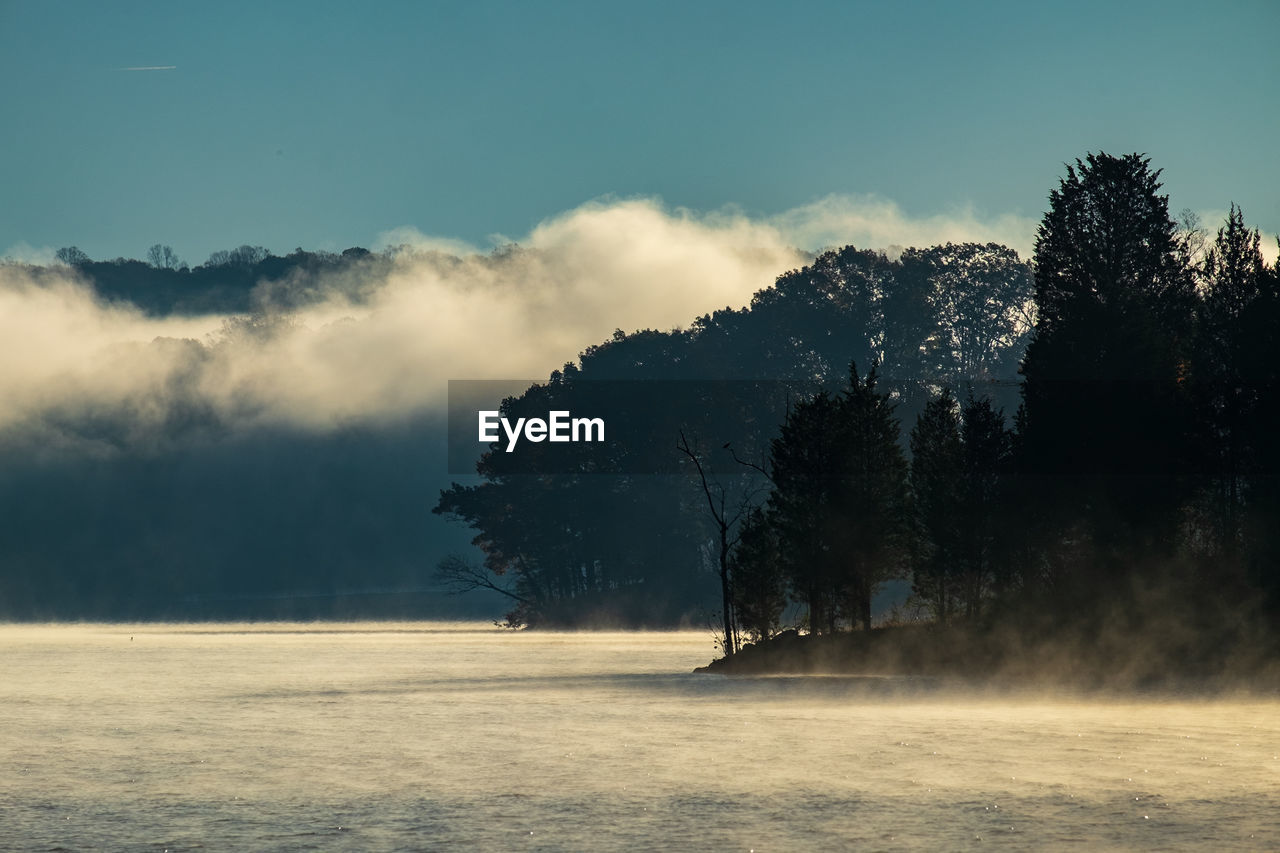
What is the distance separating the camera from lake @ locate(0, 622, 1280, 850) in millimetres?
18734

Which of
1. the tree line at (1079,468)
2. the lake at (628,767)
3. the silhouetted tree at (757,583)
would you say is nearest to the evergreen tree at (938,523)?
the tree line at (1079,468)

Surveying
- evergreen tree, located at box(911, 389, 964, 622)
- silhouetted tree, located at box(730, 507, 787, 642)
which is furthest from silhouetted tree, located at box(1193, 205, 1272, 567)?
silhouetted tree, located at box(730, 507, 787, 642)

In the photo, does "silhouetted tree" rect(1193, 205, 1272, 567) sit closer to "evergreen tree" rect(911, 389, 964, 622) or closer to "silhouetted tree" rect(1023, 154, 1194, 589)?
"silhouetted tree" rect(1023, 154, 1194, 589)

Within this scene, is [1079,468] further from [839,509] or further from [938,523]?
[839,509]

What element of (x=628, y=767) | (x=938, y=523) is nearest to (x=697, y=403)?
(x=938, y=523)

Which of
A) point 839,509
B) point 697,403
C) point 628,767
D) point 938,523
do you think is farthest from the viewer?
point 697,403

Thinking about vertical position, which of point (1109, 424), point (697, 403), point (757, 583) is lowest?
point (757, 583)

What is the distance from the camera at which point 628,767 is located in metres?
25.8

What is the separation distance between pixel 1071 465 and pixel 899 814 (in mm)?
43724

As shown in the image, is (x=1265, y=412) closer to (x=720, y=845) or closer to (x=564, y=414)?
(x=720, y=845)

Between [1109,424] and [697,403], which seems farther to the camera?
[697,403]

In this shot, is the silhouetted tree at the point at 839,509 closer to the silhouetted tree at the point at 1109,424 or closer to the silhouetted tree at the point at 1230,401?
the silhouetted tree at the point at 1109,424

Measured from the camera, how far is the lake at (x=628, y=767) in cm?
1873

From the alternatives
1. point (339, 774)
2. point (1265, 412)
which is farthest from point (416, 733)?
point (1265, 412)
